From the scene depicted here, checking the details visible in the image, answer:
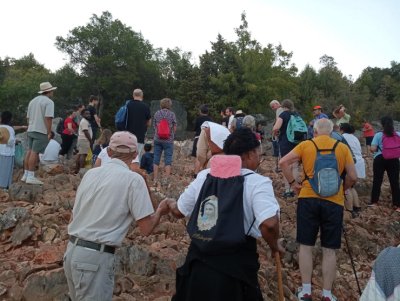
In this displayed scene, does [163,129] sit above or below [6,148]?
above

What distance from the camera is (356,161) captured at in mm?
8125

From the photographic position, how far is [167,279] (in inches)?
194

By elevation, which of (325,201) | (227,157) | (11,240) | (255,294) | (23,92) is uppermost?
(23,92)

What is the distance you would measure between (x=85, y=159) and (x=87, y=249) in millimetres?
7192

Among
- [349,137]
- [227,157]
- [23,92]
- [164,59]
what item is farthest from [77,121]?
[164,59]

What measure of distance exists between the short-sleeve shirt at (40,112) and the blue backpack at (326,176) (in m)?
4.92

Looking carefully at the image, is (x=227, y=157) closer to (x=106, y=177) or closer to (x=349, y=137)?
(x=106, y=177)

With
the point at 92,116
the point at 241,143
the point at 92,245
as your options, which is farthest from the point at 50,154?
the point at 241,143

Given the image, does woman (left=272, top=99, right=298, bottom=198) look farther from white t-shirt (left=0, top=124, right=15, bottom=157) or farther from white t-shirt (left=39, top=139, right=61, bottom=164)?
white t-shirt (left=39, top=139, right=61, bottom=164)

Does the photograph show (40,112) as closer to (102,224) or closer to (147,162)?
(147,162)

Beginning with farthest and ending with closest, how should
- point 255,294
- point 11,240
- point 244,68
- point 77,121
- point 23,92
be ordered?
point 23,92, point 244,68, point 77,121, point 11,240, point 255,294

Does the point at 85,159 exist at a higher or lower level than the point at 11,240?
higher

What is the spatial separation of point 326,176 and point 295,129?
318 centimetres

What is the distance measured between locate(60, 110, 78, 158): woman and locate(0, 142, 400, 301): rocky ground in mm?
1509
